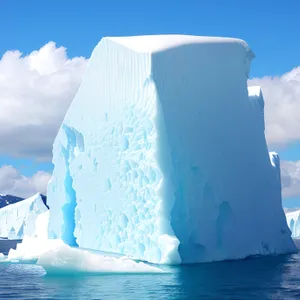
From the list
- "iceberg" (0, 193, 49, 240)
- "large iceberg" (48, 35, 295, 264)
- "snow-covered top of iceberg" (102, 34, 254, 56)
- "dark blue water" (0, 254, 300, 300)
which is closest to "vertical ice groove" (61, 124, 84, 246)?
"large iceberg" (48, 35, 295, 264)

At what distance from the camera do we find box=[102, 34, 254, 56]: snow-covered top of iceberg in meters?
14.2

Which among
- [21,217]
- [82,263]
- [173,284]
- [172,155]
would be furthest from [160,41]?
[21,217]

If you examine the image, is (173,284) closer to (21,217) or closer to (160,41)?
(160,41)

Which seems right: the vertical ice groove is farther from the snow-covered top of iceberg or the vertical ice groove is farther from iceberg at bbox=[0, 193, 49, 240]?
iceberg at bbox=[0, 193, 49, 240]

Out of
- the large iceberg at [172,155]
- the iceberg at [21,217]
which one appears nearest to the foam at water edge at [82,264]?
the large iceberg at [172,155]

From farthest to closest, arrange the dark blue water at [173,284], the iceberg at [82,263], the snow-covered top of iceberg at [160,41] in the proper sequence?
the snow-covered top of iceberg at [160,41]
the iceberg at [82,263]
the dark blue water at [173,284]

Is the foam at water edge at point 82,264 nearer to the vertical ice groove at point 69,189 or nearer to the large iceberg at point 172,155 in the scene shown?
the large iceberg at point 172,155

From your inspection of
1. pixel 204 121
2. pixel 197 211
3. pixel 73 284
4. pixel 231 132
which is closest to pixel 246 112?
pixel 231 132

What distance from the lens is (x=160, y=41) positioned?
47.6 feet

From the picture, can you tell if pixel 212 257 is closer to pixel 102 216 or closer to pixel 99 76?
pixel 102 216

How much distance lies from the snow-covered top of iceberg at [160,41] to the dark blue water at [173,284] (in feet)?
18.0

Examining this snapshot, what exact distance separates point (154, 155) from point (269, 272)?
374 centimetres

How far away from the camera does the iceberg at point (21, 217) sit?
133ft

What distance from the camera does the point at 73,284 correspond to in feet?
33.8
